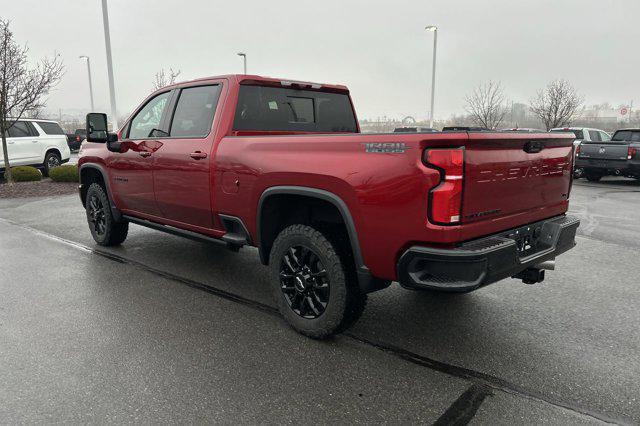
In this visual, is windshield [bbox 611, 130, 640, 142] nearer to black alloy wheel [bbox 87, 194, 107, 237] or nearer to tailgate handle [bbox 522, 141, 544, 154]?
tailgate handle [bbox 522, 141, 544, 154]

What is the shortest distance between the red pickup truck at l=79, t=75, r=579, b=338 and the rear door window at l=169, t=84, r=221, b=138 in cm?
2

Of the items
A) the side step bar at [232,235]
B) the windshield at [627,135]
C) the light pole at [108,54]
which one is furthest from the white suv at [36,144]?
the windshield at [627,135]

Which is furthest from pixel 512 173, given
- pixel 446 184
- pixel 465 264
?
pixel 465 264

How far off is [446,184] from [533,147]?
939 millimetres

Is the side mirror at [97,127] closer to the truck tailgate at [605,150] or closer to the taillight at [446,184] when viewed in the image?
the taillight at [446,184]

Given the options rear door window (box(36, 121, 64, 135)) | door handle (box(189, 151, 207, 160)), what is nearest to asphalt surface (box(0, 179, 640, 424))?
door handle (box(189, 151, 207, 160))

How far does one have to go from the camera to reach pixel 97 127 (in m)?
5.31

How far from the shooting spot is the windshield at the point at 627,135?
14.0 metres

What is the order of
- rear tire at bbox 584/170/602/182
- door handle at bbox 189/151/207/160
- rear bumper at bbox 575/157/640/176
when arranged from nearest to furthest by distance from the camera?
door handle at bbox 189/151/207/160 < rear bumper at bbox 575/157/640/176 < rear tire at bbox 584/170/602/182

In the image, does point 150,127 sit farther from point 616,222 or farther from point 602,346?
point 616,222

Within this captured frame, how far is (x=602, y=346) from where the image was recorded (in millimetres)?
3336

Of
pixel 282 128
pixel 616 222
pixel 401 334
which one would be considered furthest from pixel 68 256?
pixel 616 222

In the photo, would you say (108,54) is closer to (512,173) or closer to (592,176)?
(592,176)

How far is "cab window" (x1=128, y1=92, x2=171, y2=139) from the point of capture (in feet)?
16.3
